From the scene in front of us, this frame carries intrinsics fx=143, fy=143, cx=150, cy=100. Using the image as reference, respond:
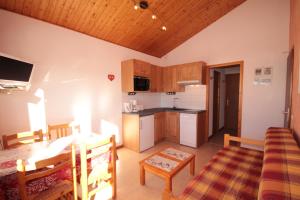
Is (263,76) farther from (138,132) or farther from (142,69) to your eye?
(138,132)

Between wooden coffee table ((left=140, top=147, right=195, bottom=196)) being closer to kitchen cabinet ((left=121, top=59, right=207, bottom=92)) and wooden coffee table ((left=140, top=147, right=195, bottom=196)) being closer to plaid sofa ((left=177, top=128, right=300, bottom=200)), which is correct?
plaid sofa ((left=177, top=128, right=300, bottom=200))

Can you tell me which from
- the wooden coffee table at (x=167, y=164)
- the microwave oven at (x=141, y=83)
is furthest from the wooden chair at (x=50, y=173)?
the microwave oven at (x=141, y=83)

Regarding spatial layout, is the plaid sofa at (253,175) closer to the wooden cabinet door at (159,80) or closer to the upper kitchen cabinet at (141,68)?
the upper kitchen cabinet at (141,68)

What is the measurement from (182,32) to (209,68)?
121 cm

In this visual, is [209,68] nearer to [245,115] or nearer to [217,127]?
[245,115]

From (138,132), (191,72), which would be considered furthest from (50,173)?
(191,72)

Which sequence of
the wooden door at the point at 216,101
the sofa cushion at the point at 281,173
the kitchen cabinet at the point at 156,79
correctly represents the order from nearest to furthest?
the sofa cushion at the point at 281,173, the kitchen cabinet at the point at 156,79, the wooden door at the point at 216,101

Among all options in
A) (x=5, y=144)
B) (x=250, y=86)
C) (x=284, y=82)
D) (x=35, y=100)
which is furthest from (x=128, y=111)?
(x=284, y=82)

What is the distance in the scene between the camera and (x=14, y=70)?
1.86m

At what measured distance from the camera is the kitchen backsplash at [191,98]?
401 cm

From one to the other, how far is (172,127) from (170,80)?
138 centimetres

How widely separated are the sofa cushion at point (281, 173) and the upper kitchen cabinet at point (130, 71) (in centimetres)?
276

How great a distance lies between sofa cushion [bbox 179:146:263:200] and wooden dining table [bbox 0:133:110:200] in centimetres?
127

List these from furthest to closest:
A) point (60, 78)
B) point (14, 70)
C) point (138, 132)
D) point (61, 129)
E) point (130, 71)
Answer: point (130, 71) < point (138, 132) < point (60, 78) < point (61, 129) < point (14, 70)
